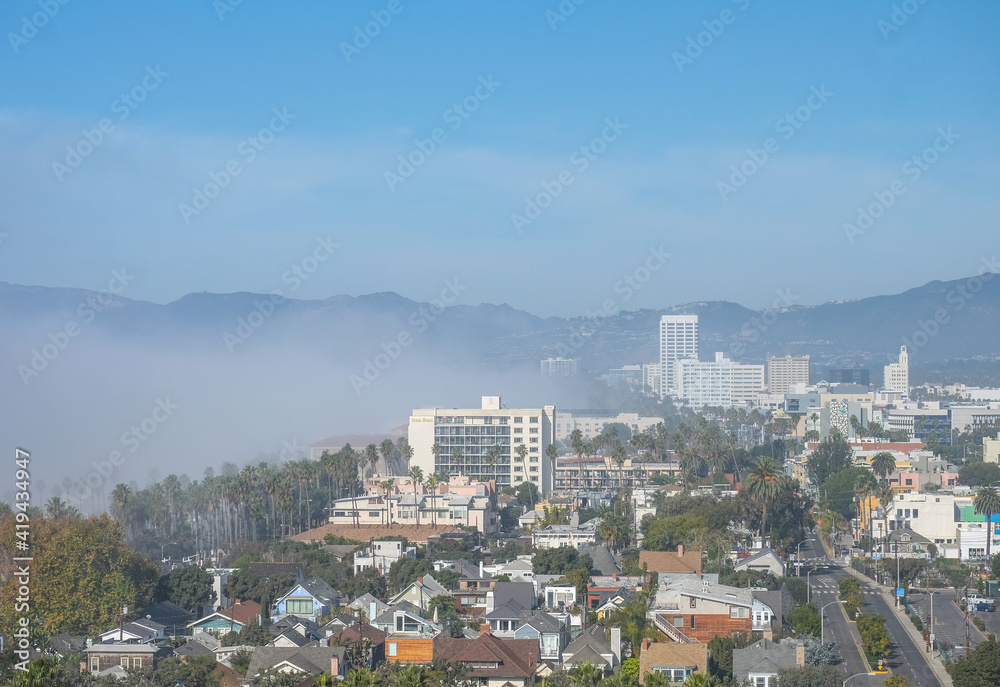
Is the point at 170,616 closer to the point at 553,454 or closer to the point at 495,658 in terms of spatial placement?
the point at 495,658

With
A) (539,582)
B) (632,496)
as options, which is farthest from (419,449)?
(539,582)

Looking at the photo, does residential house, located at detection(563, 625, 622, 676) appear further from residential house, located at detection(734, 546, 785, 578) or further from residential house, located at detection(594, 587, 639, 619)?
residential house, located at detection(734, 546, 785, 578)

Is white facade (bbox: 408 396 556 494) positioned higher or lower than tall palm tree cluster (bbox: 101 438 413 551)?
higher

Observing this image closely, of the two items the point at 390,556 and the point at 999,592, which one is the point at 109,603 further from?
the point at 999,592

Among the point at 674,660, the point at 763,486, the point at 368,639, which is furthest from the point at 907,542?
the point at 368,639

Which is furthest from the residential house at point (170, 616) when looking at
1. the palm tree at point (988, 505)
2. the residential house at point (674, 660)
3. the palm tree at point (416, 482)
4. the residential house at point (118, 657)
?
the palm tree at point (988, 505)

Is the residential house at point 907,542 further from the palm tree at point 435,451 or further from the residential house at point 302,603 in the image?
the palm tree at point 435,451

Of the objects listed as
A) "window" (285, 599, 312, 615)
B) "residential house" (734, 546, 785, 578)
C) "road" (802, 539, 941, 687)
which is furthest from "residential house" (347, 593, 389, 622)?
"residential house" (734, 546, 785, 578)
